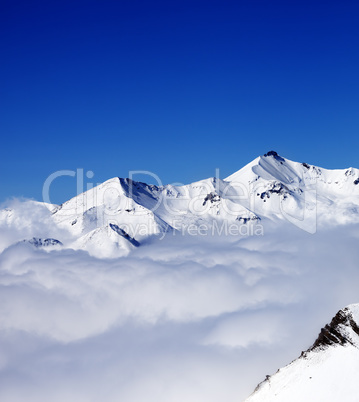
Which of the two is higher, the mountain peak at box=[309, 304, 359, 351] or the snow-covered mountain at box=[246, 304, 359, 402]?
the mountain peak at box=[309, 304, 359, 351]

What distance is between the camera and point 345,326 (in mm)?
106938

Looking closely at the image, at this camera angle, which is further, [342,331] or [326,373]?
[342,331]

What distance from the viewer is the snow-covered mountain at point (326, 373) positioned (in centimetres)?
9081

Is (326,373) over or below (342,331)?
below

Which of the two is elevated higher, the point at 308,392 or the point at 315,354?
the point at 315,354

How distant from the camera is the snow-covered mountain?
90.8 m

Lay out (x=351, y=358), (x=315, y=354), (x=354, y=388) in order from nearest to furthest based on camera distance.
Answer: (x=354, y=388) < (x=351, y=358) < (x=315, y=354)

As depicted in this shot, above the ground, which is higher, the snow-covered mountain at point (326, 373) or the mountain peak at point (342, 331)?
the mountain peak at point (342, 331)

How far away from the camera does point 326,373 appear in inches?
3760

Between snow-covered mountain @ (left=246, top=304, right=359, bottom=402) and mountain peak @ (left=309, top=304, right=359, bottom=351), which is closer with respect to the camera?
Result: snow-covered mountain @ (left=246, top=304, right=359, bottom=402)

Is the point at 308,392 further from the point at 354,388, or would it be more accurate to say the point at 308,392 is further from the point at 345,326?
the point at 345,326

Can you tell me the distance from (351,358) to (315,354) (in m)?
10.1

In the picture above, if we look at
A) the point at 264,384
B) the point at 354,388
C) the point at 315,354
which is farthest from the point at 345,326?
the point at 264,384

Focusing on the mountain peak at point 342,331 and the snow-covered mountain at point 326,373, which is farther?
the mountain peak at point 342,331
